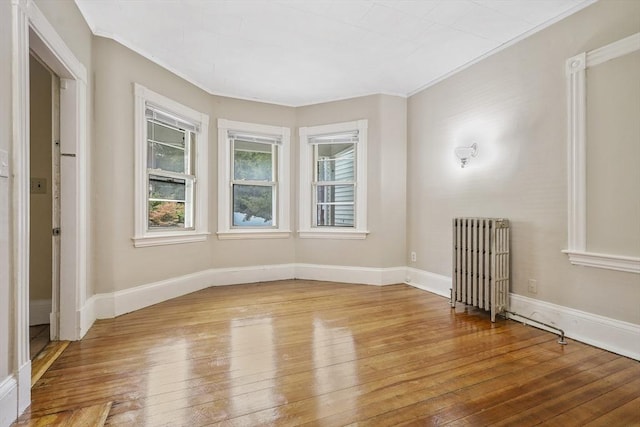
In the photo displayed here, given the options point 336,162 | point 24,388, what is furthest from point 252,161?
point 24,388

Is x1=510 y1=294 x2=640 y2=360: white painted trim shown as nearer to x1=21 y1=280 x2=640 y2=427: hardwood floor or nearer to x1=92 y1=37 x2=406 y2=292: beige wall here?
x1=21 y1=280 x2=640 y2=427: hardwood floor

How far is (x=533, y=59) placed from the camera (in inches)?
119

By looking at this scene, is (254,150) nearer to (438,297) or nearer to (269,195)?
(269,195)

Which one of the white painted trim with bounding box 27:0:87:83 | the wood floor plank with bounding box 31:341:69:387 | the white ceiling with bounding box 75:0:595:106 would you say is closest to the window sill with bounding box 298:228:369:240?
the white ceiling with bounding box 75:0:595:106

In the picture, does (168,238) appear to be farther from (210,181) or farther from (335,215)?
(335,215)

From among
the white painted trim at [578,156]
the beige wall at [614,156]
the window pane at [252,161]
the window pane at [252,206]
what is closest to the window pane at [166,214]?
the window pane at [252,206]

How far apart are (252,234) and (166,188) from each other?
1.36 meters

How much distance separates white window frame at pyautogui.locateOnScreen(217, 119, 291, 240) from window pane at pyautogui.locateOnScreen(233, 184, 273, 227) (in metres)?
0.08

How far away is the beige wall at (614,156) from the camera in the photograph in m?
2.35

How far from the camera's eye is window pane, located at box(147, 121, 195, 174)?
12.1 ft

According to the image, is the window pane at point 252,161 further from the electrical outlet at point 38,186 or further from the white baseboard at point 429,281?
the white baseboard at point 429,281

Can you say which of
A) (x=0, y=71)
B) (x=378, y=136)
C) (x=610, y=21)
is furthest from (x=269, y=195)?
(x=610, y=21)

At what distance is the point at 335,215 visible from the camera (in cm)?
498

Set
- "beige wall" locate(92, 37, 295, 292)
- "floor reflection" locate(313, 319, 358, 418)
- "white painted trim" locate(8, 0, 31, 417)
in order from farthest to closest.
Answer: "beige wall" locate(92, 37, 295, 292) → "floor reflection" locate(313, 319, 358, 418) → "white painted trim" locate(8, 0, 31, 417)
